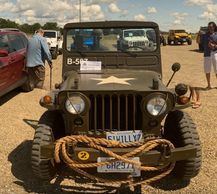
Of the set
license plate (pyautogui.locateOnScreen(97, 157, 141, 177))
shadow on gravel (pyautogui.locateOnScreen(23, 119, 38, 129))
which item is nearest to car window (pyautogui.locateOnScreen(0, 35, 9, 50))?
shadow on gravel (pyautogui.locateOnScreen(23, 119, 38, 129))

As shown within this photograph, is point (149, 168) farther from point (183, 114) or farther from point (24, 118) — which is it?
point (24, 118)

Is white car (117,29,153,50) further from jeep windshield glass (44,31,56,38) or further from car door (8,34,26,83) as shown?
jeep windshield glass (44,31,56,38)

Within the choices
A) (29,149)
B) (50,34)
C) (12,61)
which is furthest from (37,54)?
(50,34)

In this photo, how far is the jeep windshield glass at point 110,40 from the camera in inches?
234

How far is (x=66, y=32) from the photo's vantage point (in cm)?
599

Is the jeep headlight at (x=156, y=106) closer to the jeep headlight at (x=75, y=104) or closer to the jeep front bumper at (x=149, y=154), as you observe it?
the jeep front bumper at (x=149, y=154)

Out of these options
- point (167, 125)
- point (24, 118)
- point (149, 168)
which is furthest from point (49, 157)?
point (24, 118)

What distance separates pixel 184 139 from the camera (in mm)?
4578

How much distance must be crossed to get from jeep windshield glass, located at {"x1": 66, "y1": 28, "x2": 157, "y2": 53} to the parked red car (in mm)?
2994

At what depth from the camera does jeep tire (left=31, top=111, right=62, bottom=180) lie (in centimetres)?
454

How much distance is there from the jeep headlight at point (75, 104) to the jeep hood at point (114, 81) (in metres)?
0.12

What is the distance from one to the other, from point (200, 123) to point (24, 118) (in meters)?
3.28

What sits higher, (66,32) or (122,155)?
(66,32)

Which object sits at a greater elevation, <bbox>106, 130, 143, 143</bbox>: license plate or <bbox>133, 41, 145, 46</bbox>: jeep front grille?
<bbox>133, 41, 145, 46</bbox>: jeep front grille
